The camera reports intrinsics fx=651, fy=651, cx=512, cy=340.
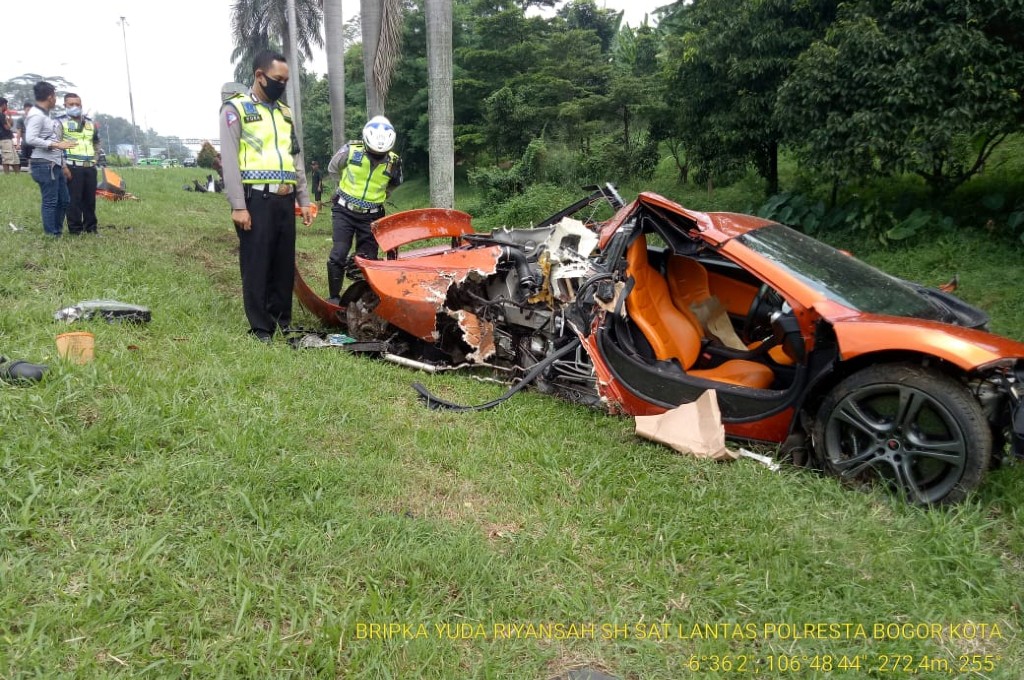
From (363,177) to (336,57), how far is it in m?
12.2

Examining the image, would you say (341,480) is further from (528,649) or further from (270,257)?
(270,257)

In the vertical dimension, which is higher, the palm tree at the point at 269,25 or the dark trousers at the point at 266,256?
the palm tree at the point at 269,25

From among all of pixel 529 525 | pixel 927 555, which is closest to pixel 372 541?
pixel 529 525

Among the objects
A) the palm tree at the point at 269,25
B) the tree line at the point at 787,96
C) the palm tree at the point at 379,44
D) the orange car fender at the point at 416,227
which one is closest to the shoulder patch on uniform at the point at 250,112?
the orange car fender at the point at 416,227

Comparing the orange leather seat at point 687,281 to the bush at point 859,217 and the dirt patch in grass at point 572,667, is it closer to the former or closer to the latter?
the dirt patch in grass at point 572,667

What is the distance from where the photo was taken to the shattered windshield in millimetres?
3115

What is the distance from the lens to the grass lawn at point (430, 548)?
6.70ft

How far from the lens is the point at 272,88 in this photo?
14.6 ft

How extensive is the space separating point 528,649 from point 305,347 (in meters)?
3.14

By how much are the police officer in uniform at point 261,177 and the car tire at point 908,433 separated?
3681mm

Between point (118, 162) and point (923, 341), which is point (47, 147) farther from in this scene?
point (118, 162)

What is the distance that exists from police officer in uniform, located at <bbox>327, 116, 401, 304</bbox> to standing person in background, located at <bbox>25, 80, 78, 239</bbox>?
3.64m

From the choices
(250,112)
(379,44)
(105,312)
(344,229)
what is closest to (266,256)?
(250,112)

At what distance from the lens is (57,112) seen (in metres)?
7.42
